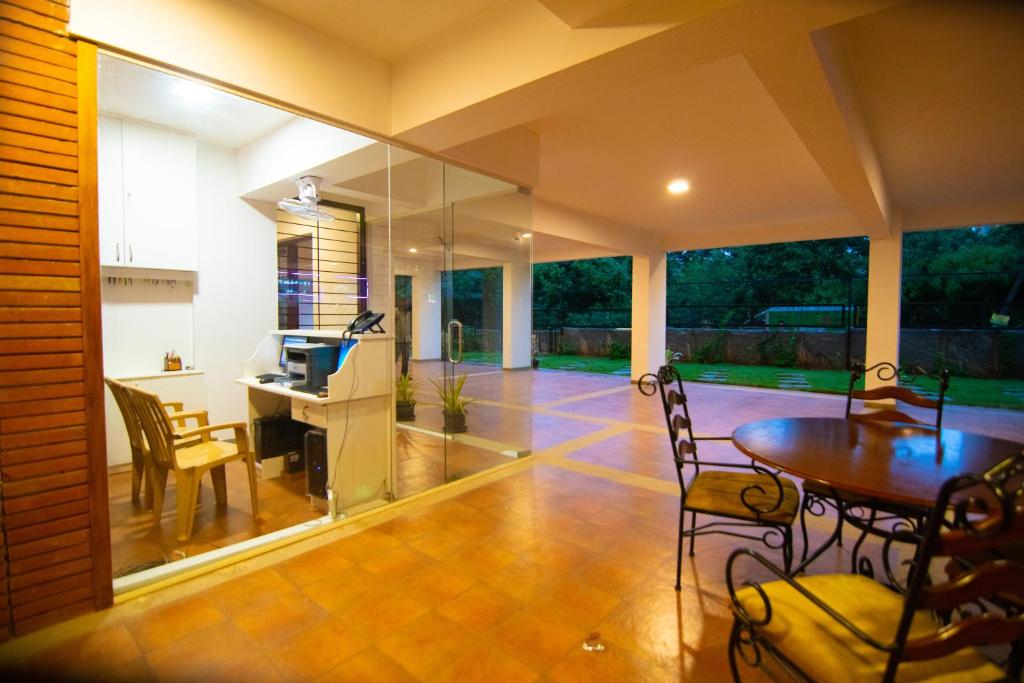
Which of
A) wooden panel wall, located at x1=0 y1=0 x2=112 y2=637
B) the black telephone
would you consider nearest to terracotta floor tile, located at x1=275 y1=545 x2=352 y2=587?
wooden panel wall, located at x1=0 y1=0 x2=112 y2=637

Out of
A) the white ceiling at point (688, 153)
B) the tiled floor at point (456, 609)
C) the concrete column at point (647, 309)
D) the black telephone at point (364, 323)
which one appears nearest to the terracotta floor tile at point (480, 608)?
the tiled floor at point (456, 609)

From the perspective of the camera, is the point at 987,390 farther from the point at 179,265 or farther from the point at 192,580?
the point at 179,265

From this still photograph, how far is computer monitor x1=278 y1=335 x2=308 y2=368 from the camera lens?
3.71 metres

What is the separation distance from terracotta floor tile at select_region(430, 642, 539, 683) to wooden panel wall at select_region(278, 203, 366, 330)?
3.85m

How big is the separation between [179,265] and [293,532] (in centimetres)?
272

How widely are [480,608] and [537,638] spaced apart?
31cm

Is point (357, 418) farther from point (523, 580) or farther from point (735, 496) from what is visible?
point (735, 496)

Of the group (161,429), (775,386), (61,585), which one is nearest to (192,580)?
(61,585)

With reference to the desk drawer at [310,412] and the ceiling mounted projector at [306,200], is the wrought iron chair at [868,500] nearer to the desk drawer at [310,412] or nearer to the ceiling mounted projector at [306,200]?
the desk drawer at [310,412]

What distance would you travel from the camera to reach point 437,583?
2191 millimetres

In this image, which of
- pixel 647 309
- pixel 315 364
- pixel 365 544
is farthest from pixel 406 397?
pixel 647 309

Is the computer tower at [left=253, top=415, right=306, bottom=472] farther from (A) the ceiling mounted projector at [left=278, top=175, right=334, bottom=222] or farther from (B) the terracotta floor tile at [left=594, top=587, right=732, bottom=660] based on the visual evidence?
(B) the terracotta floor tile at [left=594, top=587, right=732, bottom=660]

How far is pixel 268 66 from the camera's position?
2.37m

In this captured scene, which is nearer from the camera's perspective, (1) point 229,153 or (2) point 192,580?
(2) point 192,580
